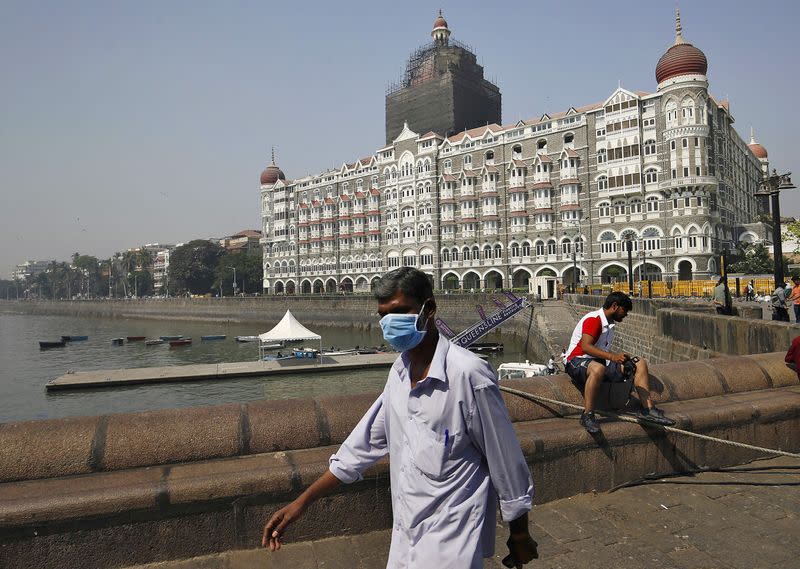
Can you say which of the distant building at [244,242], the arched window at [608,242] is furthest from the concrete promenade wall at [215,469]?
the distant building at [244,242]

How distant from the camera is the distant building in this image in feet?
413

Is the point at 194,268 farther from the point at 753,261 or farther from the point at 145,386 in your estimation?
the point at 753,261

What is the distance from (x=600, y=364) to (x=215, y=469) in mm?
3046

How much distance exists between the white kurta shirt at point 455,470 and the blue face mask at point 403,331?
13 cm

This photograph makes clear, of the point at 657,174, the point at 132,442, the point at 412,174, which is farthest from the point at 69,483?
the point at 412,174

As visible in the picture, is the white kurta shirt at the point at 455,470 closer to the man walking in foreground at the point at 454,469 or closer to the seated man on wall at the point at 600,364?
the man walking in foreground at the point at 454,469

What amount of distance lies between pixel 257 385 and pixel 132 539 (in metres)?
21.0

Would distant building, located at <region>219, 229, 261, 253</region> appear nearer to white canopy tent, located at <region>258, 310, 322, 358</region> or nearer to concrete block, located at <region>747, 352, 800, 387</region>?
white canopy tent, located at <region>258, 310, 322, 358</region>

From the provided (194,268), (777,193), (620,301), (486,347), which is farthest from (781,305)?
(194,268)

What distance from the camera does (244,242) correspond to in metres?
129

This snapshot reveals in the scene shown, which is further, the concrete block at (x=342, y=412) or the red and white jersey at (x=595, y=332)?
the red and white jersey at (x=595, y=332)

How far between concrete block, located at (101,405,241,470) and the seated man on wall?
2699 mm

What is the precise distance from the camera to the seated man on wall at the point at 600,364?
4031 millimetres

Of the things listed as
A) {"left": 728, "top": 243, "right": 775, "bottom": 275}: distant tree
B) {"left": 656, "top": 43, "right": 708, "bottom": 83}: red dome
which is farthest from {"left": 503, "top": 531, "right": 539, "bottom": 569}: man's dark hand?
{"left": 656, "top": 43, "right": 708, "bottom": 83}: red dome
